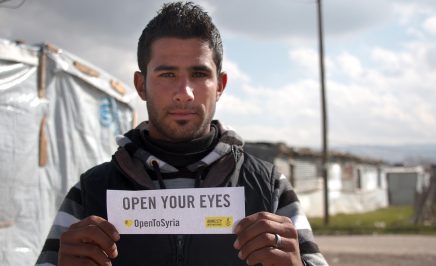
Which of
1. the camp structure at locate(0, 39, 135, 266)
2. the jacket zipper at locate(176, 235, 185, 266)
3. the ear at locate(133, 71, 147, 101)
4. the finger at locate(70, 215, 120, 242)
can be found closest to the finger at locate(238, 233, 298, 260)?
the jacket zipper at locate(176, 235, 185, 266)

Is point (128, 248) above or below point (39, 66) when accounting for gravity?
below

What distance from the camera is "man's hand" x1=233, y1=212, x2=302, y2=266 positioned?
146 centimetres

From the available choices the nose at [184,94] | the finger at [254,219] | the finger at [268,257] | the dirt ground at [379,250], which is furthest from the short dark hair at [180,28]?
the dirt ground at [379,250]

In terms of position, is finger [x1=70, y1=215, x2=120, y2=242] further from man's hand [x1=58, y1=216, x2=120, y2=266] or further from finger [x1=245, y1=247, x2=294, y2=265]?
finger [x1=245, y1=247, x2=294, y2=265]

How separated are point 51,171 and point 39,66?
87cm

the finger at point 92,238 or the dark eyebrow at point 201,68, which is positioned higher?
the dark eyebrow at point 201,68

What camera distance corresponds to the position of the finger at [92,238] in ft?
4.81

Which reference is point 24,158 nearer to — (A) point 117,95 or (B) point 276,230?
(A) point 117,95

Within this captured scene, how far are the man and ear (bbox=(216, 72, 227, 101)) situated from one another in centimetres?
1

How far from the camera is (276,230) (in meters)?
1.47

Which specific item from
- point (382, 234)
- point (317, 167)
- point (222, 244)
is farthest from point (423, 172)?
point (222, 244)

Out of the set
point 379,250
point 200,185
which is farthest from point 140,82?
point 379,250

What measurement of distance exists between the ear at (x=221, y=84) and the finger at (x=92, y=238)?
26.1 inches

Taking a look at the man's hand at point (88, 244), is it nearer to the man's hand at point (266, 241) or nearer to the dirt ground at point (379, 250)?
the man's hand at point (266, 241)
